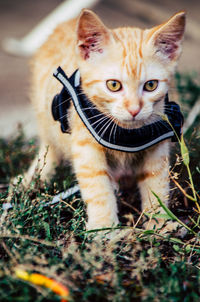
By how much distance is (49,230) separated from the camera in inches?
70.6

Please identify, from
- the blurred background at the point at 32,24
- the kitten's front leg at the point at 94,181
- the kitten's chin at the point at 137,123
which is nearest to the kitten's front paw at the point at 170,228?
the kitten's front leg at the point at 94,181

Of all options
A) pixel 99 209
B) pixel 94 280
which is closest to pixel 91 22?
pixel 99 209

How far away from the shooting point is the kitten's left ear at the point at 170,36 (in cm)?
195

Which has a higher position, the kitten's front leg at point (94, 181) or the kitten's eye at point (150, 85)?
the kitten's eye at point (150, 85)

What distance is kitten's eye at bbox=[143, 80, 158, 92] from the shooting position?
6.34 feet

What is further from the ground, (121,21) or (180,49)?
(121,21)

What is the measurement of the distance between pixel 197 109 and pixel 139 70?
51.0 inches

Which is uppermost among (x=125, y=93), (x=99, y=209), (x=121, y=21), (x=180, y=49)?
(x=121, y=21)

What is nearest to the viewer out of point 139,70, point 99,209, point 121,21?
point 139,70

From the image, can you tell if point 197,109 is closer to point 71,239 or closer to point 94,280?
point 71,239

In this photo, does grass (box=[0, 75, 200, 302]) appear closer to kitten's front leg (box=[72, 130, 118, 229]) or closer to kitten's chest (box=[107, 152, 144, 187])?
kitten's front leg (box=[72, 130, 118, 229])

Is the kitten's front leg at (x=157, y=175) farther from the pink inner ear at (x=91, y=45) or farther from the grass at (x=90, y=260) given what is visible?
the pink inner ear at (x=91, y=45)

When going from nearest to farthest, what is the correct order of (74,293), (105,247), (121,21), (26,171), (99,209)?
(74,293), (105,247), (99,209), (26,171), (121,21)

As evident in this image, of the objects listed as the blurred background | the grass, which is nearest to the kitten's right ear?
the grass
